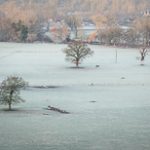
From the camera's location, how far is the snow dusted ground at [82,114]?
16.9 metres

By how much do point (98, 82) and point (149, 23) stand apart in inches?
2666

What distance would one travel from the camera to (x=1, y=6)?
15125 cm

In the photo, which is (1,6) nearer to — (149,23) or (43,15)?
(43,15)

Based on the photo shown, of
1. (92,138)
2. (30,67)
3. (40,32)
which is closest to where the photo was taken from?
(92,138)

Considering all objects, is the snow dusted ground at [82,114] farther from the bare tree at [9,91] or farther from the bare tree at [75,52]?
the bare tree at [75,52]

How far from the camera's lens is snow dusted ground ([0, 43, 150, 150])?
664 inches

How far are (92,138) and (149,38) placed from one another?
266ft

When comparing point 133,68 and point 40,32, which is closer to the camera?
point 133,68

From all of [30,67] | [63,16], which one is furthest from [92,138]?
[63,16]

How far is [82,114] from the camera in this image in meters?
23.5

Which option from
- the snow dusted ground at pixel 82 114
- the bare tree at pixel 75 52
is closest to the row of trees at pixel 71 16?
the bare tree at pixel 75 52

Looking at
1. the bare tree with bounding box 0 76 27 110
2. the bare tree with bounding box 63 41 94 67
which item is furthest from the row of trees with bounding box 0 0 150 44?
the bare tree with bounding box 0 76 27 110

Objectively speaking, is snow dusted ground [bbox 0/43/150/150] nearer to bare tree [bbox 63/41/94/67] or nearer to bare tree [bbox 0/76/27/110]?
bare tree [bbox 0/76/27/110]

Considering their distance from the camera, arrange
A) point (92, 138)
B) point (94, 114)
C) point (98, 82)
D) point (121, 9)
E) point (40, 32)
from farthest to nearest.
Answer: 1. point (121, 9)
2. point (40, 32)
3. point (98, 82)
4. point (94, 114)
5. point (92, 138)
